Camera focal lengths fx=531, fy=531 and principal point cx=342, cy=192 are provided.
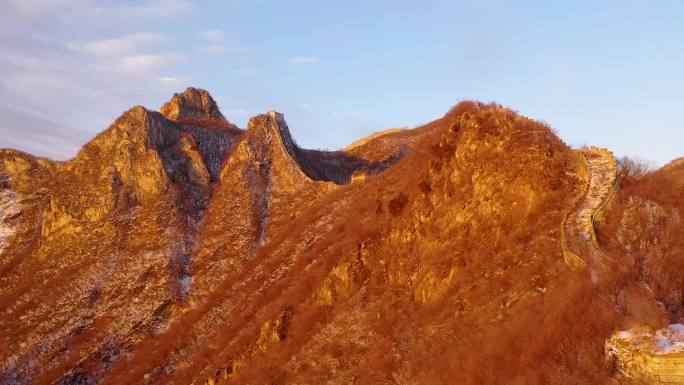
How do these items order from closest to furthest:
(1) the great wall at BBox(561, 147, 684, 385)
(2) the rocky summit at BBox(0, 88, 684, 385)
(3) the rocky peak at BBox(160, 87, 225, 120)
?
1. (1) the great wall at BBox(561, 147, 684, 385)
2. (2) the rocky summit at BBox(0, 88, 684, 385)
3. (3) the rocky peak at BBox(160, 87, 225, 120)

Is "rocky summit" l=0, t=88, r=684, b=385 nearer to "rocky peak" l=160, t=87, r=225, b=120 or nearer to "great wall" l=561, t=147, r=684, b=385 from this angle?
"great wall" l=561, t=147, r=684, b=385

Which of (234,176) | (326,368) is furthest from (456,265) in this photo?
(234,176)

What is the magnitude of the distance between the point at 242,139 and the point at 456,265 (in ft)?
99.9

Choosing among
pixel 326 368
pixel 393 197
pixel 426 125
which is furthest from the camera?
pixel 426 125

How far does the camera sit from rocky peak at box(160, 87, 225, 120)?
2240 inches

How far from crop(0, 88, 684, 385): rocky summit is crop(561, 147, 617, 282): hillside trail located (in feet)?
0.26

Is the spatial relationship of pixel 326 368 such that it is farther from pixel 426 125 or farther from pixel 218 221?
pixel 426 125

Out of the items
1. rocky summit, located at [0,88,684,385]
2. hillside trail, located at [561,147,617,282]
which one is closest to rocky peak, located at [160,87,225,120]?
rocky summit, located at [0,88,684,385]

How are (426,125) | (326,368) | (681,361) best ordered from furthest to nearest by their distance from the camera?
(426,125) → (326,368) → (681,361)

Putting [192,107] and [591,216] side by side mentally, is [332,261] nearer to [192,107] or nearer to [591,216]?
[591,216]

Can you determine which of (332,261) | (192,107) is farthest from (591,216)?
(192,107)

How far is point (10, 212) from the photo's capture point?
47875mm

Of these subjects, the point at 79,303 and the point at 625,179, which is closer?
the point at 625,179

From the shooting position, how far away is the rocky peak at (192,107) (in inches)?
2240
